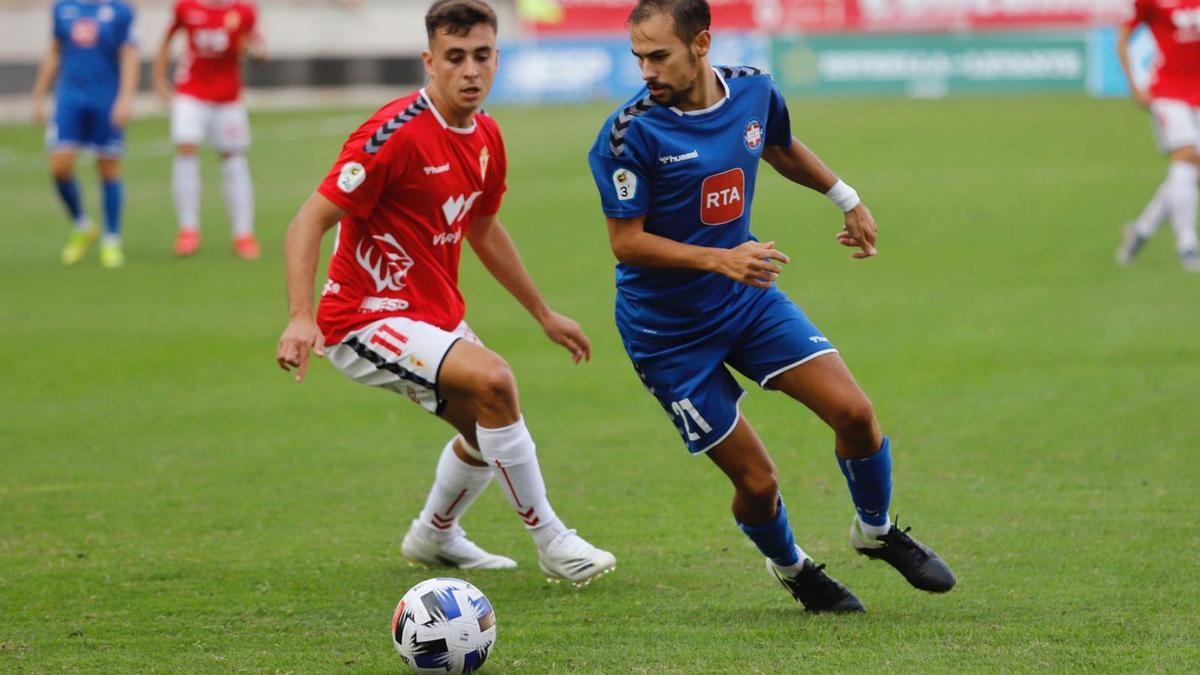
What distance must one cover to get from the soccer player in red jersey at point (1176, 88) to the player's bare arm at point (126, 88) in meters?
8.38

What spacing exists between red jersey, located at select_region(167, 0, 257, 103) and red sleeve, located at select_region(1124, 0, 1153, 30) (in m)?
7.81

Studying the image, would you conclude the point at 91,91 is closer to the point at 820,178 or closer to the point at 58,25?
the point at 58,25

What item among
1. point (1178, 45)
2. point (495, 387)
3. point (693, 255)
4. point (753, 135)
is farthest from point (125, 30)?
point (693, 255)

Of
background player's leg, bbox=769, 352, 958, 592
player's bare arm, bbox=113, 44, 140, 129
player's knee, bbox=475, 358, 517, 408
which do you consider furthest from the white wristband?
player's bare arm, bbox=113, 44, 140, 129

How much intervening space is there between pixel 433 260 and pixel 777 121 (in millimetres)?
1344

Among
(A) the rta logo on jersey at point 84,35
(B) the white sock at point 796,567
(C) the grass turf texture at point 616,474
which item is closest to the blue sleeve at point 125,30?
(A) the rta logo on jersey at point 84,35

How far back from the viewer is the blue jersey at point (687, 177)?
5.09 m

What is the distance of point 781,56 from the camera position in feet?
116

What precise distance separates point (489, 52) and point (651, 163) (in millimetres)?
896

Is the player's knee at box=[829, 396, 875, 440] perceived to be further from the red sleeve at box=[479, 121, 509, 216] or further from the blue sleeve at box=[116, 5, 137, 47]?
the blue sleeve at box=[116, 5, 137, 47]

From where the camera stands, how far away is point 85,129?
14906 millimetres

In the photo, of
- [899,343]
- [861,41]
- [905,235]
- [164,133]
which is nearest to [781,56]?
[861,41]

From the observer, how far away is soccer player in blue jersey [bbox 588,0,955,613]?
5086mm

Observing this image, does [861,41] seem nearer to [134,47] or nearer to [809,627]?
[134,47]
